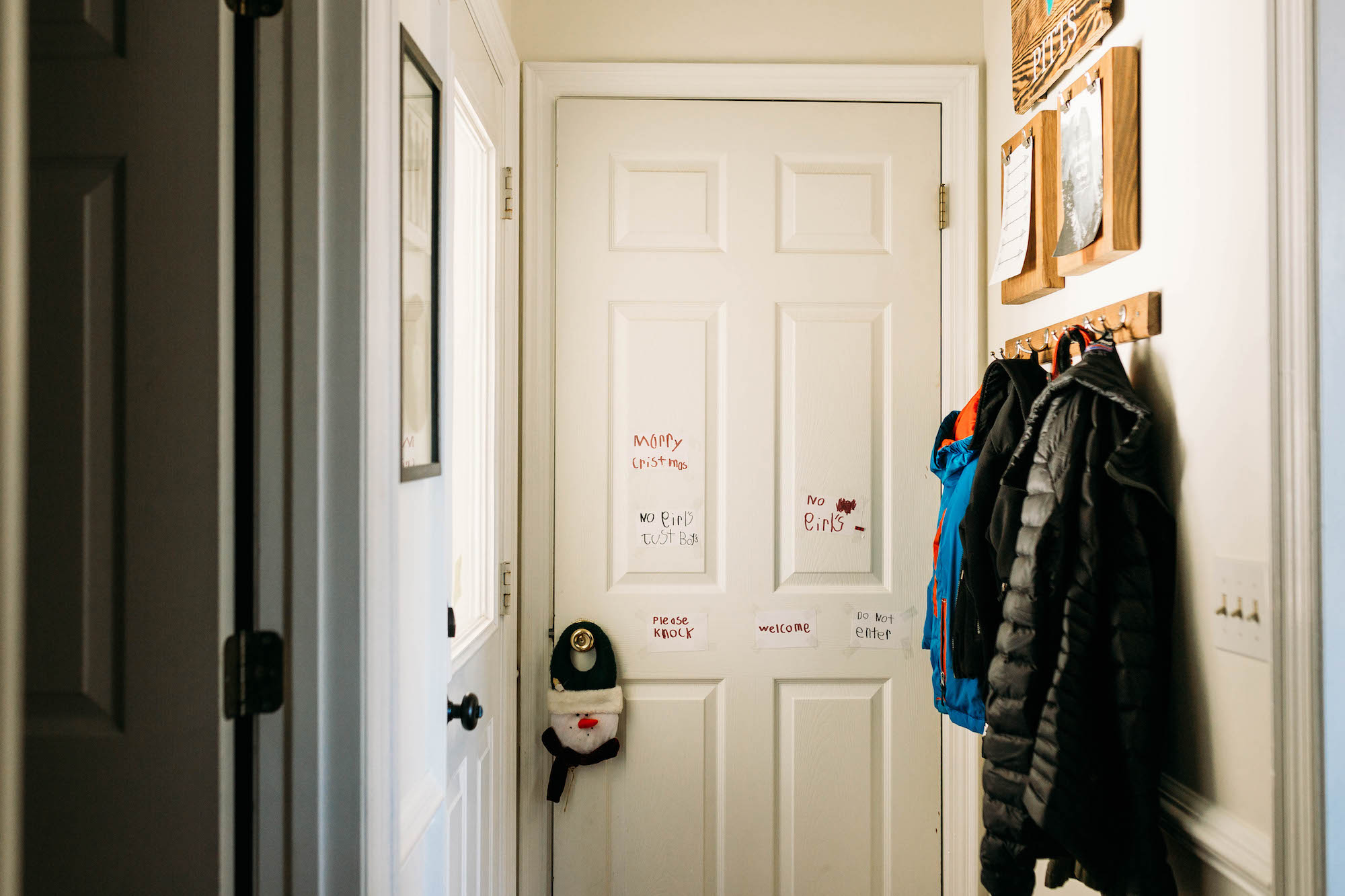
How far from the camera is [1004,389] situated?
4.63ft

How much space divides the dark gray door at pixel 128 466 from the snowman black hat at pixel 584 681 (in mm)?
1060

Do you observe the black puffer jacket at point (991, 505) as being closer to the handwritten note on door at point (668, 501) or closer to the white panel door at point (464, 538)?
the handwritten note on door at point (668, 501)

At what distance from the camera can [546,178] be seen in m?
1.86

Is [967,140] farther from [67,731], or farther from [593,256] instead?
[67,731]

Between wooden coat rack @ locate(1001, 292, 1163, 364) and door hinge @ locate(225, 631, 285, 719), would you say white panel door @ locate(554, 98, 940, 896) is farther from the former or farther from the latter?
door hinge @ locate(225, 631, 285, 719)

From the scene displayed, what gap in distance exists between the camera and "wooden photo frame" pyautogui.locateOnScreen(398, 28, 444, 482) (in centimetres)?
95

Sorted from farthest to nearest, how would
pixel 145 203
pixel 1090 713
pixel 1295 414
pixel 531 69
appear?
pixel 531 69 → pixel 1090 713 → pixel 1295 414 → pixel 145 203

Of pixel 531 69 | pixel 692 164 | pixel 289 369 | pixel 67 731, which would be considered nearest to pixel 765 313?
pixel 692 164

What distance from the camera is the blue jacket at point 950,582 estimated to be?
1.47 metres

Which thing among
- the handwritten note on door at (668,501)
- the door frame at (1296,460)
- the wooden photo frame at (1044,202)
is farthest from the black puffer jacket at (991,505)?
the handwritten note on door at (668,501)

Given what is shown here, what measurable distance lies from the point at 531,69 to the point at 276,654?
1483 mm

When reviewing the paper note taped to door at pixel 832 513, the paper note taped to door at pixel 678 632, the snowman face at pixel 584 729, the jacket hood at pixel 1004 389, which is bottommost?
the snowman face at pixel 584 729

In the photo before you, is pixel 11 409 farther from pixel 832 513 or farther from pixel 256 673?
pixel 832 513

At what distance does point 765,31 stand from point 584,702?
62.5 inches
